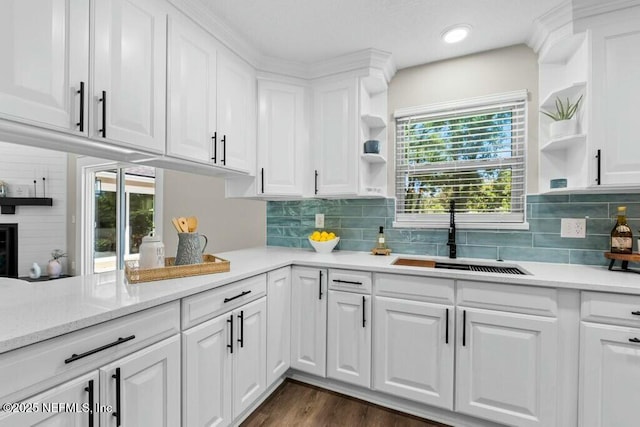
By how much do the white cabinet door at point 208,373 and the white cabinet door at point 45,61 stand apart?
1045 millimetres

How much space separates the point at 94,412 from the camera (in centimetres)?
94

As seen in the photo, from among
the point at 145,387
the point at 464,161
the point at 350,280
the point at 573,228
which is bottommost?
the point at 145,387

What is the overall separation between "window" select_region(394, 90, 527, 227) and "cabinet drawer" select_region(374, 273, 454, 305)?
691 mm

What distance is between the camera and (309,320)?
205 cm

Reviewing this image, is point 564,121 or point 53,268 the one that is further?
point 53,268

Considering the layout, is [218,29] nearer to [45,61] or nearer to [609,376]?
[45,61]

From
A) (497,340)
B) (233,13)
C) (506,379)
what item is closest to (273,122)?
(233,13)

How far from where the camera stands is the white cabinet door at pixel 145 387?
0.99m

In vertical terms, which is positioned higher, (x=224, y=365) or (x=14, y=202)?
(x=14, y=202)

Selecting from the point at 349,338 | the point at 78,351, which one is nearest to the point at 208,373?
the point at 78,351

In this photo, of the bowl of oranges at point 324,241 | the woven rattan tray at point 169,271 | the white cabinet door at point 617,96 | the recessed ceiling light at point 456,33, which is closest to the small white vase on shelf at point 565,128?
the white cabinet door at point 617,96

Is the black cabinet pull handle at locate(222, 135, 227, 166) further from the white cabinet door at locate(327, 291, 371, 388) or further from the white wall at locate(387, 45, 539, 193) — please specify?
the white wall at locate(387, 45, 539, 193)

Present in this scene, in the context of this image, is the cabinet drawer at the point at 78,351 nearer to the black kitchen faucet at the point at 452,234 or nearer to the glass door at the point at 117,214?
the black kitchen faucet at the point at 452,234

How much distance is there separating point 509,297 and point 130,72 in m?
2.27
